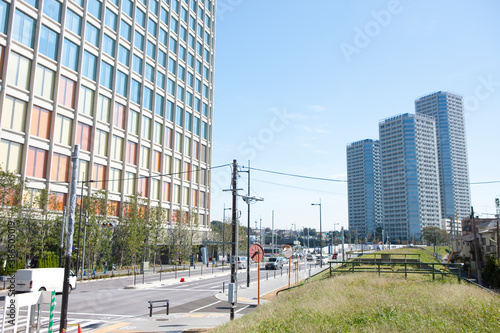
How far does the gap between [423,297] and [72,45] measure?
4679cm

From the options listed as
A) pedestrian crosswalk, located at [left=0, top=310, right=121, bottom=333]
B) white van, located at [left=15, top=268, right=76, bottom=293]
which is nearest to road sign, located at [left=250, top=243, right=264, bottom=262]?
pedestrian crosswalk, located at [left=0, top=310, right=121, bottom=333]

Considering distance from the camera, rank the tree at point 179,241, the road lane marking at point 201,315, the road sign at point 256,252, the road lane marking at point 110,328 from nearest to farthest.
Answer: the road lane marking at point 110,328
the road sign at point 256,252
the road lane marking at point 201,315
the tree at point 179,241

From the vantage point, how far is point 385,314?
12312mm

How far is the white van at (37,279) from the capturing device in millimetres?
24281

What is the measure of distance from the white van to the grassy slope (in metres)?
16.7

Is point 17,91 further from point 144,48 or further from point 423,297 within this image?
point 423,297

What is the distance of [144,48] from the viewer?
6141 cm

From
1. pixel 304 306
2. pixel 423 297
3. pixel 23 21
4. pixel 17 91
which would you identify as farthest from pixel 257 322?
pixel 23 21

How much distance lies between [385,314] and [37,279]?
21.4 meters

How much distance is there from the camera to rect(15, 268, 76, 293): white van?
24.3m

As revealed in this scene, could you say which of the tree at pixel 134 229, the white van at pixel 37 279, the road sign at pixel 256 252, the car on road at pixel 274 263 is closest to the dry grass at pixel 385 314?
the road sign at pixel 256 252

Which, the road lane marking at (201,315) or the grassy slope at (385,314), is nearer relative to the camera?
the grassy slope at (385,314)

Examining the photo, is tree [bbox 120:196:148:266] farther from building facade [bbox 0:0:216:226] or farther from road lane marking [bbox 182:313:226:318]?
road lane marking [bbox 182:313:226:318]

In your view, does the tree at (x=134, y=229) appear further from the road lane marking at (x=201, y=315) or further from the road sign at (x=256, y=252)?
the road sign at (x=256, y=252)
